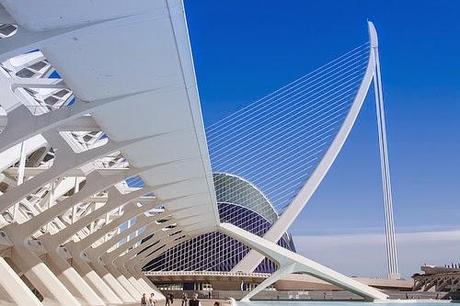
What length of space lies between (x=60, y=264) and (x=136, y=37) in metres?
14.4

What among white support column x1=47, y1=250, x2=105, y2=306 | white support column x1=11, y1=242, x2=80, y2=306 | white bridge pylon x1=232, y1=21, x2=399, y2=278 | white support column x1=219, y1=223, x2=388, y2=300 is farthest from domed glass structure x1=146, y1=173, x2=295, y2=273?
white support column x1=11, y1=242, x2=80, y2=306

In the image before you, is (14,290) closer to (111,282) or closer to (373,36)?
(111,282)

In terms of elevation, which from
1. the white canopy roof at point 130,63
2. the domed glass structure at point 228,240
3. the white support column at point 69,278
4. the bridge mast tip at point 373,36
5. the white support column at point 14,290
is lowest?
the white support column at point 14,290

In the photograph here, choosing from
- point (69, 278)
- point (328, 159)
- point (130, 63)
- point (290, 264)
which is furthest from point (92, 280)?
point (328, 159)

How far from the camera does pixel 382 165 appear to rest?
48.2m

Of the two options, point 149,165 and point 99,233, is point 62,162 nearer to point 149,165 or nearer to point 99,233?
point 149,165

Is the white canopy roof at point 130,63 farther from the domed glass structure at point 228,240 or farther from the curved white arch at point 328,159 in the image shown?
the domed glass structure at point 228,240

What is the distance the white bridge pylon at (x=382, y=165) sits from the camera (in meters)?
44.3

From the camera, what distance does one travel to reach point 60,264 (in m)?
20.5

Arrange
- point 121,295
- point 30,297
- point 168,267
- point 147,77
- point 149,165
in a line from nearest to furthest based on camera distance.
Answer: point 147,77, point 30,297, point 149,165, point 121,295, point 168,267

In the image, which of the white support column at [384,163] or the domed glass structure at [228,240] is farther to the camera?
the domed glass structure at [228,240]

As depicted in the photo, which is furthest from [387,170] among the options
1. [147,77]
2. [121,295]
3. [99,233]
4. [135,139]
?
[147,77]

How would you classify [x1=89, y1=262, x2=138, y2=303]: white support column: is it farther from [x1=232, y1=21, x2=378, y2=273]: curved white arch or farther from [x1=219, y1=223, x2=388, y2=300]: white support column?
[x1=232, y1=21, x2=378, y2=273]: curved white arch

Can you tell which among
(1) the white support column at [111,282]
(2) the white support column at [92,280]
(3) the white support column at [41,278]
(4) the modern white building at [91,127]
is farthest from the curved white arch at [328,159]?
(3) the white support column at [41,278]
